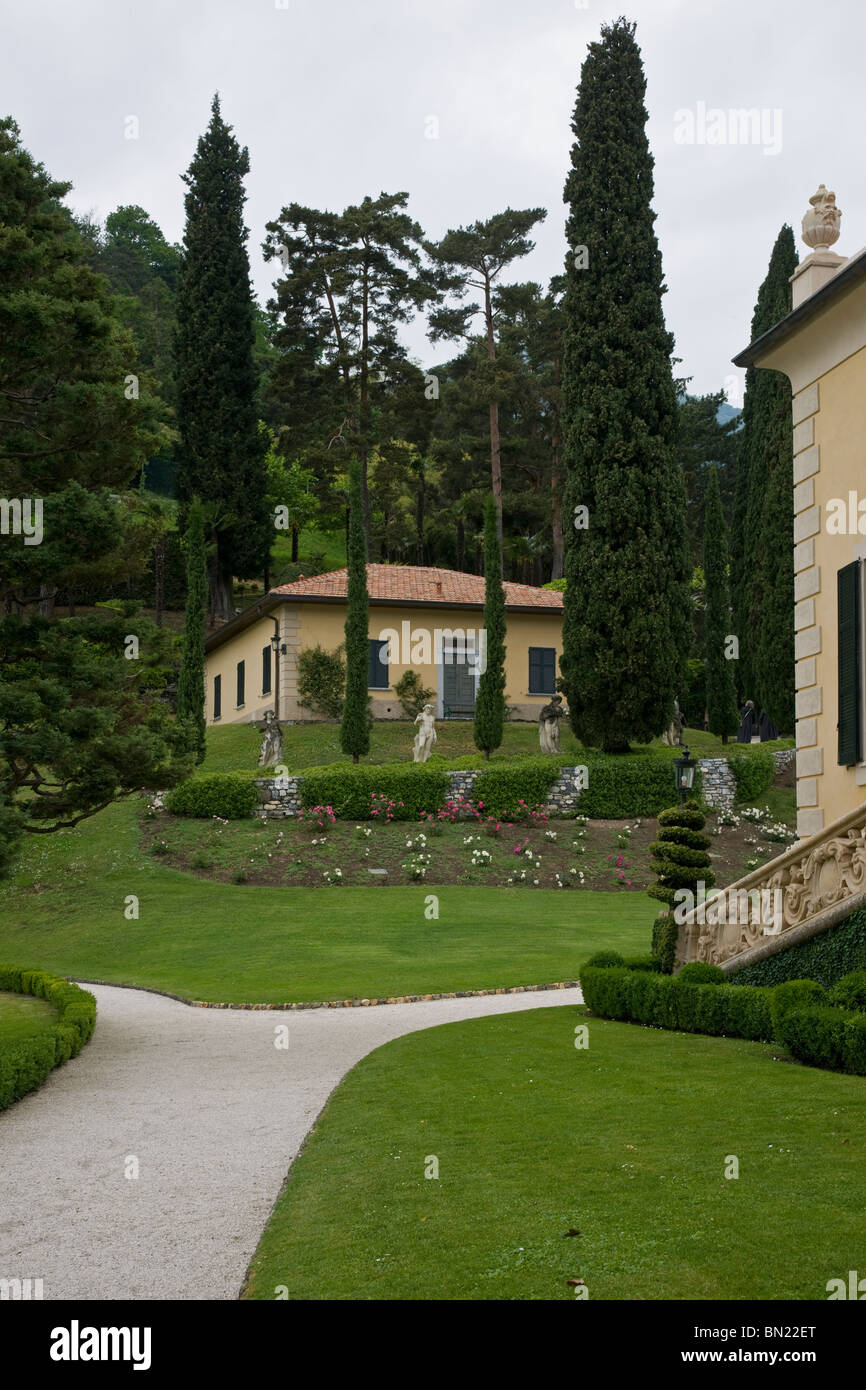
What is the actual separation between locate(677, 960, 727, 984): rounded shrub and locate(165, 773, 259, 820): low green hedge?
17.9m

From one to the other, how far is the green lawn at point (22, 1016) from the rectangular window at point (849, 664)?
8.43 metres

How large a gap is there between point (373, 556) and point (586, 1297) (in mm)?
59414

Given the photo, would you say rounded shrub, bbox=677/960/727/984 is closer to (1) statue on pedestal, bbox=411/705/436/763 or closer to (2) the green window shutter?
(2) the green window shutter

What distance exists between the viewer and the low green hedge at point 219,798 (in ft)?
92.6

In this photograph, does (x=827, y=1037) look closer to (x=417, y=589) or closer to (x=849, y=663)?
(x=849, y=663)

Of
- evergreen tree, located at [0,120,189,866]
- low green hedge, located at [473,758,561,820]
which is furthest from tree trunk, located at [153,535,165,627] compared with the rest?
evergreen tree, located at [0,120,189,866]

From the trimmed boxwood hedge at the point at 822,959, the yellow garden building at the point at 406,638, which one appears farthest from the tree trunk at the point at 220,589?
the trimmed boxwood hedge at the point at 822,959

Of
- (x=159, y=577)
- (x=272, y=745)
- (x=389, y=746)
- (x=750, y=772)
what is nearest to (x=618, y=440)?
(x=750, y=772)

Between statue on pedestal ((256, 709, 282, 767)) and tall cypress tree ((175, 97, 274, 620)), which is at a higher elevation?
tall cypress tree ((175, 97, 274, 620))

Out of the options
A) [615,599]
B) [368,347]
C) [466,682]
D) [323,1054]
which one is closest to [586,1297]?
[323,1054]

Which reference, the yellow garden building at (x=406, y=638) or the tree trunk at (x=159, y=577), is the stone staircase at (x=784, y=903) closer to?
the yellow garden building at (x=406, y=638)

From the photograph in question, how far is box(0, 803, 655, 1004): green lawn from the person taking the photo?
17.8 m

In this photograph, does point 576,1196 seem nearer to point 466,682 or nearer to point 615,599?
point 615,599

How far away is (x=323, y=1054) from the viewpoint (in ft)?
40.0
